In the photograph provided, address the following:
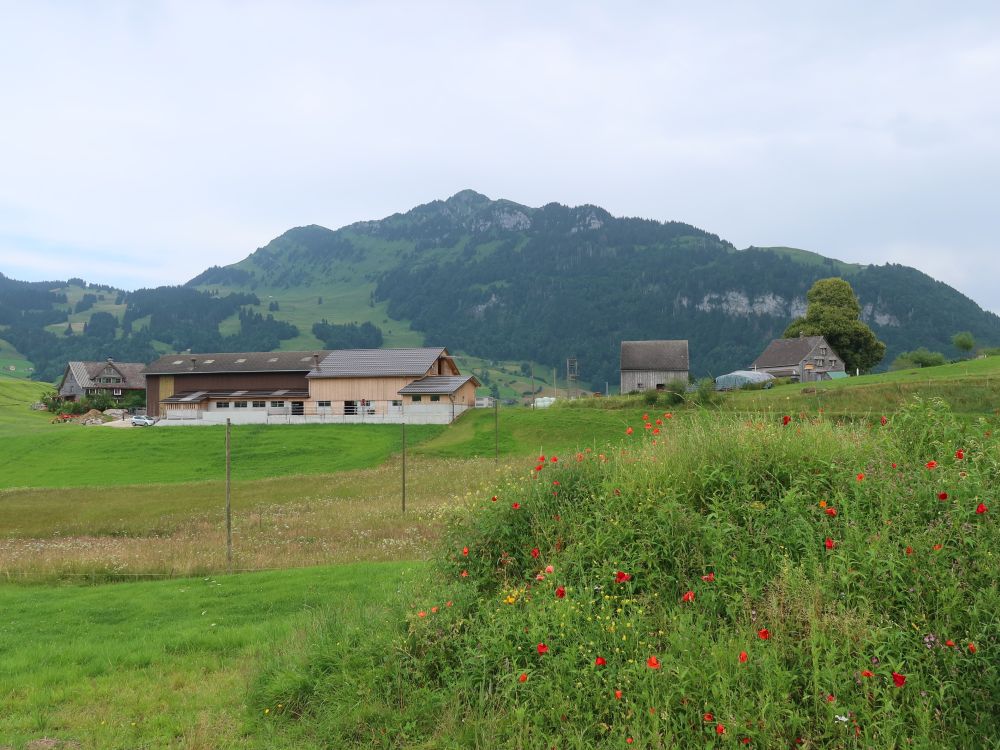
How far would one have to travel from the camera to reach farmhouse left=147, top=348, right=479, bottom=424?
64.0 metres

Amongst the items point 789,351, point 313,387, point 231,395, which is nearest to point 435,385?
point 313,387

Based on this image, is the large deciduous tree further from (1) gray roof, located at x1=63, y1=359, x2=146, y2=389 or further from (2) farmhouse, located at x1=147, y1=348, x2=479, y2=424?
(1) gray roof, located at x1=63, y1=359, x2=146, y2=389

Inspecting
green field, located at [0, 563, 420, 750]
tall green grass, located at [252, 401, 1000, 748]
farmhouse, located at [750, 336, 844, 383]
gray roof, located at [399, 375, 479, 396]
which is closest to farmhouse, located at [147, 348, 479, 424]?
gray roof, located at [399, 375, 479, 396]

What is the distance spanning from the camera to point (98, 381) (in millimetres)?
120000

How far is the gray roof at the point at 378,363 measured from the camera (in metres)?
69.1

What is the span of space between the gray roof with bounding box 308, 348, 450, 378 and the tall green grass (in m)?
61.0

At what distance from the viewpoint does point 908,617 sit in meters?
5.63

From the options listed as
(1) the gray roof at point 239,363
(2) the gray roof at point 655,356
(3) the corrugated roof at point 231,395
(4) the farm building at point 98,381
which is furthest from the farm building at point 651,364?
(4) the farm building at point 98,381

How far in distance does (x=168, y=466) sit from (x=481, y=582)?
4530cm

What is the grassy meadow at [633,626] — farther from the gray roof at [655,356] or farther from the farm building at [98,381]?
the farm building at [98,381]

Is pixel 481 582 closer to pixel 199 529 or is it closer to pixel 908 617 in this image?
pixel 908 617

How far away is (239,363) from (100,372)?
2310 inches

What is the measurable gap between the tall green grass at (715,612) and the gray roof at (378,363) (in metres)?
61.0

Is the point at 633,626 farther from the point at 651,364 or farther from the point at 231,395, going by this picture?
the point at 651,364
